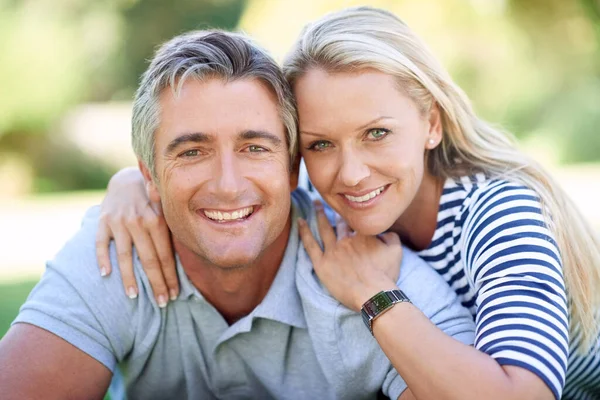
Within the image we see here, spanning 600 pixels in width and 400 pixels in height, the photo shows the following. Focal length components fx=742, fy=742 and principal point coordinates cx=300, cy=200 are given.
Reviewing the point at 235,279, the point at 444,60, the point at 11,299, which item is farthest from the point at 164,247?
the point at 444,60

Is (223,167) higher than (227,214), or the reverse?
(223,167)

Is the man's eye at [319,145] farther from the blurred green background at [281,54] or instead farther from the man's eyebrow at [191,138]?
the blurred green background at [281,54]

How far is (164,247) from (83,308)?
448 millimetres

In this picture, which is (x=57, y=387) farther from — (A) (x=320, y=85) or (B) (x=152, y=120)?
(A) (x=320, y=85)

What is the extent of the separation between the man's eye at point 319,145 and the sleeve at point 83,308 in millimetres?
1025

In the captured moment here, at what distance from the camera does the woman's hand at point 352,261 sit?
3.06 meters

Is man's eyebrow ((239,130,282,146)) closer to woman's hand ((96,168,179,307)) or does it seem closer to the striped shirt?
woman's hand ((96,168,179,307))

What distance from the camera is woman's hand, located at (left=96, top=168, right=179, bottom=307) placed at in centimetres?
324

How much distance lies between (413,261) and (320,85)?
899mm

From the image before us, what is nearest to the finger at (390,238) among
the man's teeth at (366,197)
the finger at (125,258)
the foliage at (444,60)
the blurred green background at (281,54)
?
the man's teeth at (366,197)

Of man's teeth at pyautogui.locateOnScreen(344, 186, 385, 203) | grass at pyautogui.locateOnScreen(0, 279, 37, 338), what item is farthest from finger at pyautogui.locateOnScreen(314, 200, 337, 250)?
grass at pyautogui.locateOnScreen(0, 279, 37, 338)

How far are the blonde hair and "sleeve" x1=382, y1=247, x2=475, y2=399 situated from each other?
1.61 feet

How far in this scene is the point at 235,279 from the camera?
3.31 metres

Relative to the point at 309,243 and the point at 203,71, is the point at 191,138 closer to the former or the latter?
the point at 203,71
